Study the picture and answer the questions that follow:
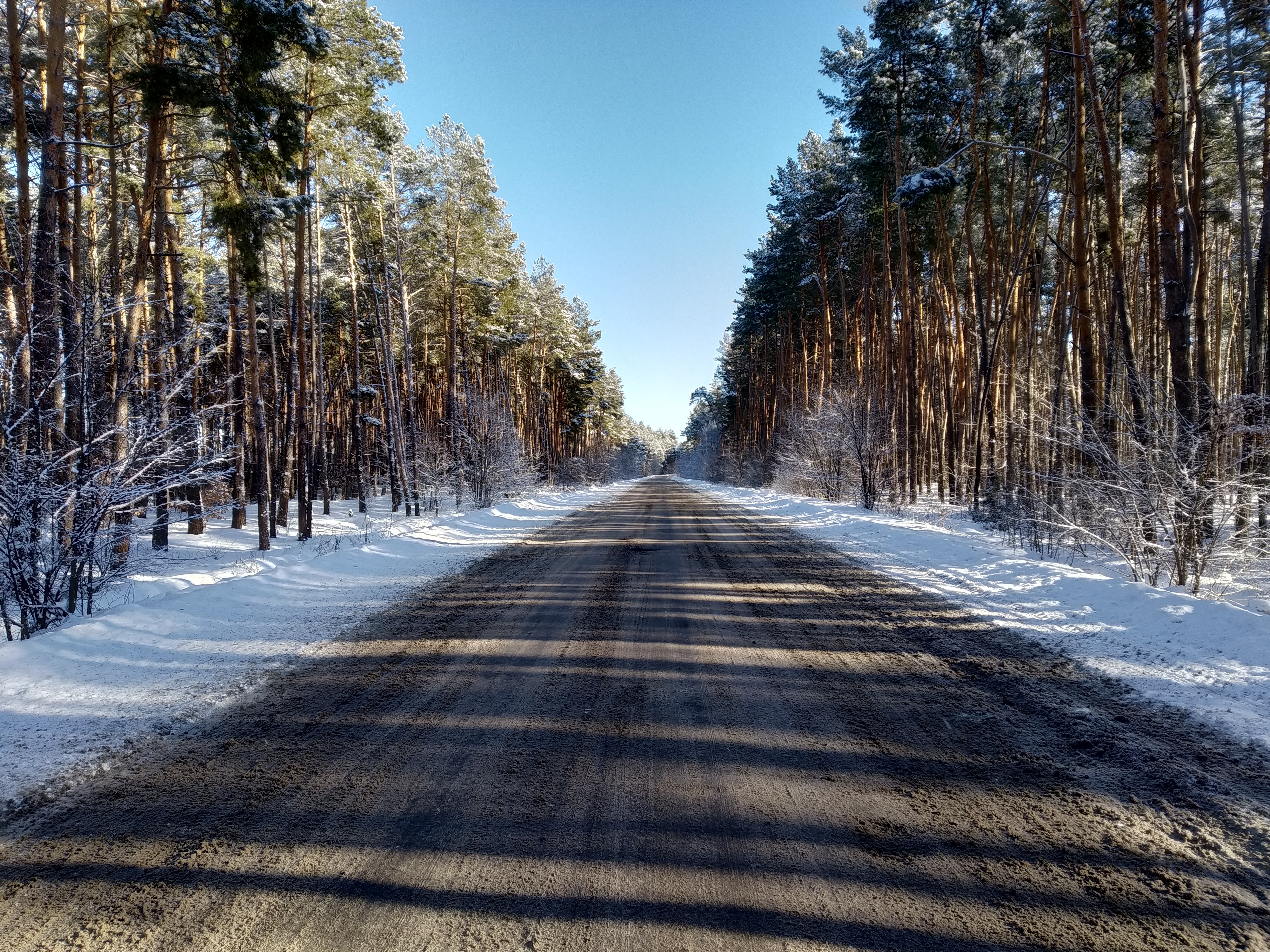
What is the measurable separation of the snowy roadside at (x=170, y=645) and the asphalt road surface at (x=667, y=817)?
1.15 feet

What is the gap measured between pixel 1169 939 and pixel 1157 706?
2182 mm

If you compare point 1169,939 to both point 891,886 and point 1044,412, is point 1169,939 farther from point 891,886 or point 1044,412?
point 1044,412

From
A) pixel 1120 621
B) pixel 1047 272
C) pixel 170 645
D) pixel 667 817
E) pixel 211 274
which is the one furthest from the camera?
pixel 1047 272

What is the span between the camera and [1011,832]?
2.26m

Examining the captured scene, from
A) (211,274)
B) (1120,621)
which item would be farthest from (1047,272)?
(211,274)

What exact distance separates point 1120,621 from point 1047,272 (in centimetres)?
2734

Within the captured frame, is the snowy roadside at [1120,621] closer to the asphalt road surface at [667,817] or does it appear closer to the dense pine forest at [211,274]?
the asphalt road surface at [667,817]

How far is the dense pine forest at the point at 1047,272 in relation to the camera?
6207mm

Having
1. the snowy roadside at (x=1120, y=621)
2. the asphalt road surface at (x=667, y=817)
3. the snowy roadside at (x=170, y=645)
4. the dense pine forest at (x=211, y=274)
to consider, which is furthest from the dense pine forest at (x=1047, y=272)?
the dense pine forest at (x=211, y=274)

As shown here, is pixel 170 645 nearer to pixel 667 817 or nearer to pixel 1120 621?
pixel 667 817

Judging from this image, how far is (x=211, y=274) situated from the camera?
20984 mm

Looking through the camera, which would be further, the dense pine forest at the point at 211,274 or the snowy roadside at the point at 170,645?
the dense pine forest at the point at 211,274

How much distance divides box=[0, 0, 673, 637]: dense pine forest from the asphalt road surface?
289cm

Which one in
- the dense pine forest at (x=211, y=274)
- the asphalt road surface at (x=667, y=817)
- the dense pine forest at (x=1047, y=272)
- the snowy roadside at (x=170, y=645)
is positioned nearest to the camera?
the asphalt road surface at (x=667, y=817)
